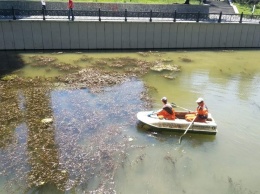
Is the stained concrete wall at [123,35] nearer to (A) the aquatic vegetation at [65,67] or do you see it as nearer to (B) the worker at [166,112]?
(A) the aquatic vegetation at [65,67]

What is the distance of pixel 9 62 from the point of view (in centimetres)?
1939

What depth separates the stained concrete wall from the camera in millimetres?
21062

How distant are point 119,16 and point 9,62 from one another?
905 cm

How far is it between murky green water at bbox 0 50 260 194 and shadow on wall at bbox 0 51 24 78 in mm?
817

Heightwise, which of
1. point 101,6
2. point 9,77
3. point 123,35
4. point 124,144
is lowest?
point 124,144

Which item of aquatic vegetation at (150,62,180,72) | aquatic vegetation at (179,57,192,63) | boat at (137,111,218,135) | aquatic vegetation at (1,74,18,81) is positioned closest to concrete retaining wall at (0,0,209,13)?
aquatic vegetation at (179,57,192,63)

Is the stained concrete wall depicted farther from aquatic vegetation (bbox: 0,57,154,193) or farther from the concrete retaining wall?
aquatic vegetation (bbox: 0,57,154,193)

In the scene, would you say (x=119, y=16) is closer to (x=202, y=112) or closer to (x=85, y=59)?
(x=85, y=59)

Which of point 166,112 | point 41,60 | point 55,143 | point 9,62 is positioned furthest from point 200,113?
point 9,62

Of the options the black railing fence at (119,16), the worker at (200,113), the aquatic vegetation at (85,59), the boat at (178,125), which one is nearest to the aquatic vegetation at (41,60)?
the aquatic vegetation at (85,59)

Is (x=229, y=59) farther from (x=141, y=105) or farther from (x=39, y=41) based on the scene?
(x=39, y=41)

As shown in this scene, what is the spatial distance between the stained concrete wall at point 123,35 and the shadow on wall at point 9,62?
79 centimetres

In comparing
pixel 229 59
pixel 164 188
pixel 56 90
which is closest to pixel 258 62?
pixel 229 59

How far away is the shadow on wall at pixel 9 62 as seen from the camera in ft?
59.3
